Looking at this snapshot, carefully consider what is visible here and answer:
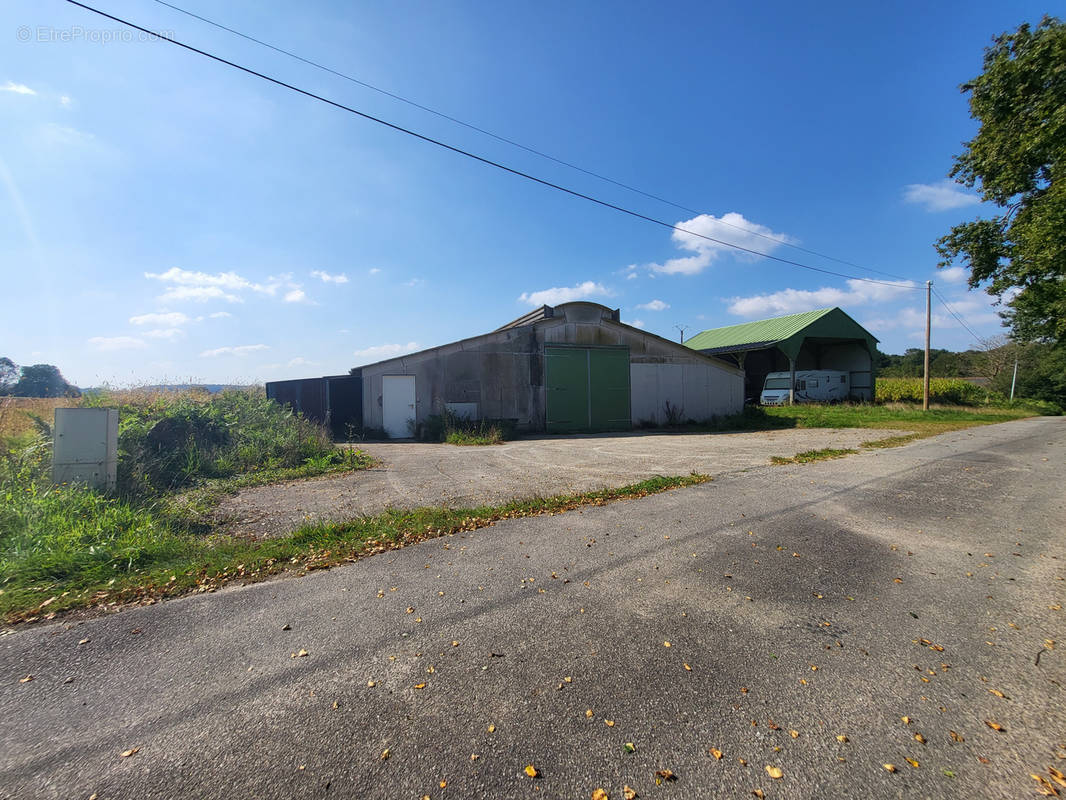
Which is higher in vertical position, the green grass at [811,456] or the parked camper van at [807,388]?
the parked camper van at [807,388]

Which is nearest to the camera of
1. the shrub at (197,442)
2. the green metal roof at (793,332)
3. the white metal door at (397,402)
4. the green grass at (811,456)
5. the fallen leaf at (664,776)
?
the fallen leaf at (664,776)

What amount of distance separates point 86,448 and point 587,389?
590 inches

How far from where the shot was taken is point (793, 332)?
86.6 ft

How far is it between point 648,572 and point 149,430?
10.6 metres

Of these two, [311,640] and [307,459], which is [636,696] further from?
[307,459]

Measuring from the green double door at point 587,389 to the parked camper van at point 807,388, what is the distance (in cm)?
1388

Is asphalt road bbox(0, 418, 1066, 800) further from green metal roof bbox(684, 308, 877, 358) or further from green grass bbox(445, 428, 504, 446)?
green metal roof bbox(684, 308, 877, 358)

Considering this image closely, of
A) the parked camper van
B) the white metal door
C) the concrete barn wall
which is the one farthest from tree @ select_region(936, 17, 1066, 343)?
the white metal door

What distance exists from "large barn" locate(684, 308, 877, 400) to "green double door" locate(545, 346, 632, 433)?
41.3ft

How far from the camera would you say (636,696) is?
8.11 feet

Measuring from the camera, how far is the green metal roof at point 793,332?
26.3m

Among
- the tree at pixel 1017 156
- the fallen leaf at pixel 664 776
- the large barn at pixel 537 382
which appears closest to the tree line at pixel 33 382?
the large barn at pixel 537 382

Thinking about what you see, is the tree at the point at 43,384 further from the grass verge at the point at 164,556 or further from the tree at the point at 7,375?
the grass verge at the point at 164,556

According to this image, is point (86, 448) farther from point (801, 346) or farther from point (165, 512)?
point (801, 346)
